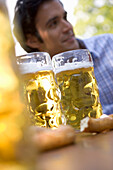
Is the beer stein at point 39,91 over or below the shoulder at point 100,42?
below

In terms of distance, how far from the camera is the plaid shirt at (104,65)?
192 centimetres

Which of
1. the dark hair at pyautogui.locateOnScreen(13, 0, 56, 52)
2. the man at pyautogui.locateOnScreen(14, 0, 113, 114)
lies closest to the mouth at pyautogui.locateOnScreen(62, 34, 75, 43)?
the man at pyautogui.locateOnScreen(14, 0, 113, 114)

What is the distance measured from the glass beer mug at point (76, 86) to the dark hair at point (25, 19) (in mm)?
1802

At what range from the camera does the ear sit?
2.62 metres

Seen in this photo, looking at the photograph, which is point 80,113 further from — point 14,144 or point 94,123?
point 14,144

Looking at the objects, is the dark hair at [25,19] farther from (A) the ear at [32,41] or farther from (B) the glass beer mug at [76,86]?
(B) the glass beer mug at [76,86]

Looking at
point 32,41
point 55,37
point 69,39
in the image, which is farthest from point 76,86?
point 32,41

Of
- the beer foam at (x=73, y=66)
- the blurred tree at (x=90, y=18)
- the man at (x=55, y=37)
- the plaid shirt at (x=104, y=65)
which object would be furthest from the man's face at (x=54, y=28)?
the blurred tree at (x=90, y=18)

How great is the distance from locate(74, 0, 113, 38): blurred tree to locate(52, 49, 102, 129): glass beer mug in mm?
10437

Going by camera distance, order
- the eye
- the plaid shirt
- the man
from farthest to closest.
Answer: the eye
the man
the plaid shirt

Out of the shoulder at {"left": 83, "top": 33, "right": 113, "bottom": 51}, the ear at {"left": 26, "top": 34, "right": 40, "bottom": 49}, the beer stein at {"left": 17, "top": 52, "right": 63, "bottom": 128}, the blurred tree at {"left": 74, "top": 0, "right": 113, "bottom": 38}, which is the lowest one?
the beer stein at {"left": 17, "top": 52, "right": 63, "bottom": 128}

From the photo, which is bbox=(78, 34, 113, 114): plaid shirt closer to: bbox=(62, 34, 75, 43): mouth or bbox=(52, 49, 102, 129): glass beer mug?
bbox=(62, 34, 75, 43): mouth

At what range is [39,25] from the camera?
2.46m

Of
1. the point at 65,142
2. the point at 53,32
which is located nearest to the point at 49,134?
the point at 65,142
